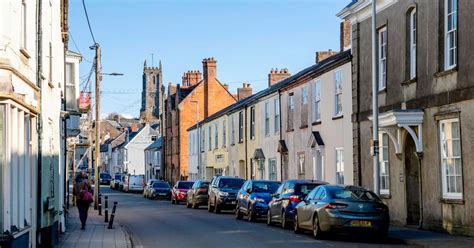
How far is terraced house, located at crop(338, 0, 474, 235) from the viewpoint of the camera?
20641 mm

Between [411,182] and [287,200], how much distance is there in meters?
4.10

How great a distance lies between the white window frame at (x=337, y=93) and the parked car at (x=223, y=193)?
739cm

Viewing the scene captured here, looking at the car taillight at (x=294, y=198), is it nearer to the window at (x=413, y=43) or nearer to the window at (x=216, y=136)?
the window at (x=413, y=43)

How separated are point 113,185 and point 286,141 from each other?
58068 mm

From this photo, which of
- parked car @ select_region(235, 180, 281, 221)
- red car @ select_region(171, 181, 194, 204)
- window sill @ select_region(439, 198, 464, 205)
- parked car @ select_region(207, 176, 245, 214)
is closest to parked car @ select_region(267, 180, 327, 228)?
parked car @ select_region(235, 180, 281, 221)

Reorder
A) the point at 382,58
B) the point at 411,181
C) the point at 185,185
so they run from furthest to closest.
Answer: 1. the point at 185,185
2. the point at 382,58
3. the point at 411,181

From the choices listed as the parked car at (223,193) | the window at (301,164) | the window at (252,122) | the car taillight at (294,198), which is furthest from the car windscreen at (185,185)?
the car taillight at (294,198)

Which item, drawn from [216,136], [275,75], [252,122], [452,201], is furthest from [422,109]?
[216,136]

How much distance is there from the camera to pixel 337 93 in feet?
102

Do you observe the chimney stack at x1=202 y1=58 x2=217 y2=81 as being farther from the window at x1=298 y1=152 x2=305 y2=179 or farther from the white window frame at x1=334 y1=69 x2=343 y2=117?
the white window frame at x1=334 y1=69 x2=343 y2=117

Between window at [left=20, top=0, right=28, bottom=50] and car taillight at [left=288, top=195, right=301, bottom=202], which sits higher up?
window at [left=20, top=0, right=28, bottom=50]

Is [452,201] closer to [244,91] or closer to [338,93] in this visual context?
[338,93]

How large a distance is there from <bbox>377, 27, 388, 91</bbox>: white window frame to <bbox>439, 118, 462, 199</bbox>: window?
4622mm

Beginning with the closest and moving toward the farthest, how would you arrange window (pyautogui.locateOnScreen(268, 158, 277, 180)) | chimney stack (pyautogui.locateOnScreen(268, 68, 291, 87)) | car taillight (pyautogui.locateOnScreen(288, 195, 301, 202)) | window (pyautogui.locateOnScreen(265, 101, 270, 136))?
1. car taillight (pyautogui.locateOnScreen(288, 195, 301, 202))
2. window (pyautogui.locateOnScreen(268, 158, 277, 180))
3. window (pyautogui.locateOnScreen(265, 101, 270, 136))
4. chimney stack (pyautogui.locateOnScreen(268, 68, 291, 87))
